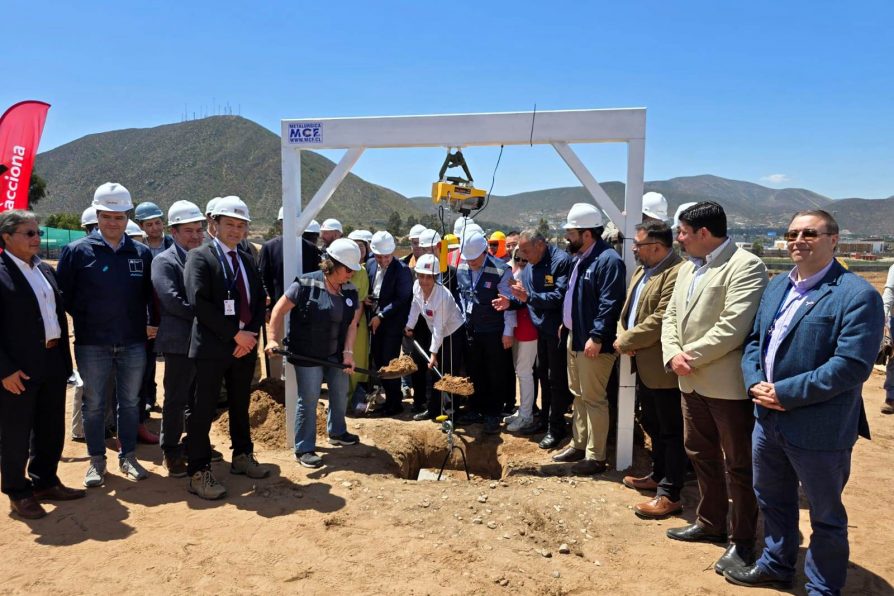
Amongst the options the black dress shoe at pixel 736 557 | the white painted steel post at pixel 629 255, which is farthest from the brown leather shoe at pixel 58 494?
the black dress shoe at pixel 736 557

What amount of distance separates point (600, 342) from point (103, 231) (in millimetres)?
3889

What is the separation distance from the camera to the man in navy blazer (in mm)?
2701

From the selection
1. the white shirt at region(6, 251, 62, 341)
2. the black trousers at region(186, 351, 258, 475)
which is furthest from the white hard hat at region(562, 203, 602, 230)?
the white shirt at region(6, 251, 62, 341)

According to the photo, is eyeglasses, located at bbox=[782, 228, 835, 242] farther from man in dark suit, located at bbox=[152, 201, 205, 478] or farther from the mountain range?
the mountain range

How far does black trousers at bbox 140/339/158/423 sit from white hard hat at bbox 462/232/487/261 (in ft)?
10.1

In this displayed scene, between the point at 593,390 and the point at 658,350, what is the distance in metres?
0.89

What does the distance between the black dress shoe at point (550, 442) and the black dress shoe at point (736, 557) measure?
2.21 m

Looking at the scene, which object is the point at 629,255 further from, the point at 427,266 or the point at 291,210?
the point at 291,210

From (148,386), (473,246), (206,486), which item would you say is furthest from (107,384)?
(473,246)

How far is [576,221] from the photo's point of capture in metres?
4.84

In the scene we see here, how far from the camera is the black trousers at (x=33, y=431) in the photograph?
153 inches

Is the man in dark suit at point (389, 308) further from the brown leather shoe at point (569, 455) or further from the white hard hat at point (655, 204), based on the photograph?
the white hard hat at point (655, 204)

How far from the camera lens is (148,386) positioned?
244 inches

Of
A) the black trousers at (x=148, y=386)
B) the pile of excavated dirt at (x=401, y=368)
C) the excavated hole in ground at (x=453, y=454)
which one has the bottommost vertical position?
the excavated hole in ground at (x=453, y=454)
